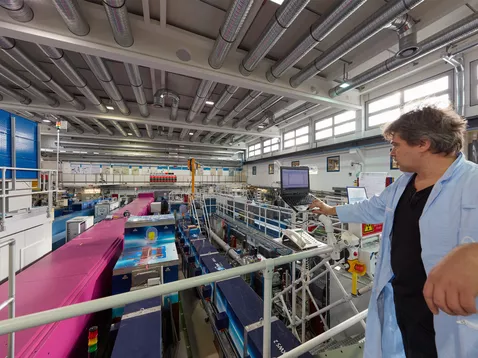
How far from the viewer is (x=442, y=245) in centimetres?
69

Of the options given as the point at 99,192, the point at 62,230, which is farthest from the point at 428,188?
the point at 99,192

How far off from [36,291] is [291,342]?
212cm

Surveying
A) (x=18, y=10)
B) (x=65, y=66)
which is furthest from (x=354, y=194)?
(x=65, y=66)

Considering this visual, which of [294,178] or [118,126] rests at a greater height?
[118,126]

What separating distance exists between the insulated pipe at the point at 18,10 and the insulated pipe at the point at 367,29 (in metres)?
4.42

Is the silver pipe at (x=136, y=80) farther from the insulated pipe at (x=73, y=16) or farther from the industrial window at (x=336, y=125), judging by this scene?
the industrial window at (x=336, y=125)

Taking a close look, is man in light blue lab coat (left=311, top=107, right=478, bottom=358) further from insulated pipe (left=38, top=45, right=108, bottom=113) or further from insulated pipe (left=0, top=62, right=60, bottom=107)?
insulated pipe (left=0, top=62, right=60, bottom=107)

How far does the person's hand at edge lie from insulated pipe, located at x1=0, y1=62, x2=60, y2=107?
269 inches

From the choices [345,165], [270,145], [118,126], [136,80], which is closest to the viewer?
[136,80]

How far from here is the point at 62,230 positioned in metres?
5.93

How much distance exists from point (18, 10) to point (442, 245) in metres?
4.62

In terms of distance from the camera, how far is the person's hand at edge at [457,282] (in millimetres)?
408

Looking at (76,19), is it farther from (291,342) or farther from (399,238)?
(291,342)

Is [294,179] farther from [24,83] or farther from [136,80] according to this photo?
[24,83]
